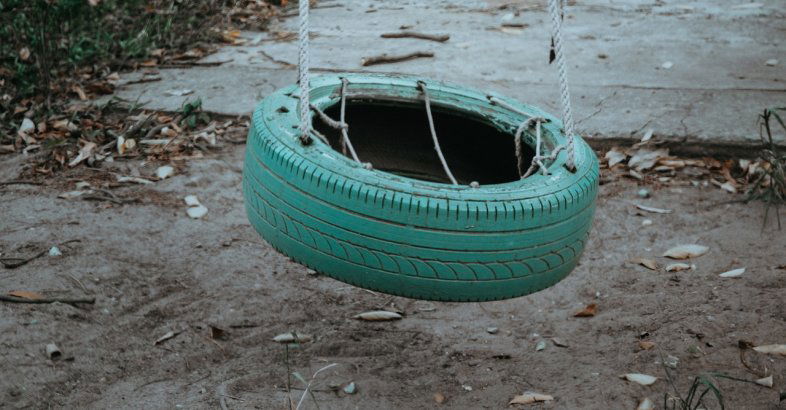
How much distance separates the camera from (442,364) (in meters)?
2.85

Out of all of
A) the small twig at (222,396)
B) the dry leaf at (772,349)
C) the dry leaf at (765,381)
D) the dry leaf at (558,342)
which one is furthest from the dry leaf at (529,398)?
the small twig at (222,396)

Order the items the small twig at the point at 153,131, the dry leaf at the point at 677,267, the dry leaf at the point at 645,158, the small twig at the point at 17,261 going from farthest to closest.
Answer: the small twig at the point at 153,131 < the dry leaf at the point at 645,158 < the dry leaf at the point at 677,267 < the small twig at the point at 17,261

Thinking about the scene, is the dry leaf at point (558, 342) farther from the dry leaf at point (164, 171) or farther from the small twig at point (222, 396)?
the dry leaf at point (164, 171)

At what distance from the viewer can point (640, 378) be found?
2.69 meters

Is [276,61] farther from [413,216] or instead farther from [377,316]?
[413,216]

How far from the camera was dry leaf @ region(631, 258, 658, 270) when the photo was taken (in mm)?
3455

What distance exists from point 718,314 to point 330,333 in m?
1.43

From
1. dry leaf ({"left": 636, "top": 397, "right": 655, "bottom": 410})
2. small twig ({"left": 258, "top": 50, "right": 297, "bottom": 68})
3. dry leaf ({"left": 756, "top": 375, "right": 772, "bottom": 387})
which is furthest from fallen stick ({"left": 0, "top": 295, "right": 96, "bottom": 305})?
small twig ({"left": 258, "top": 50, "right": 297, "bottom": 68})

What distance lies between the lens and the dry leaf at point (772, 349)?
277 cm

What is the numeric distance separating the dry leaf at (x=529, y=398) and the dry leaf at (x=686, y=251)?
1.20m

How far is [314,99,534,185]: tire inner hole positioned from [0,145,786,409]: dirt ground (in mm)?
547

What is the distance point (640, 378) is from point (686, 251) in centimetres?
103

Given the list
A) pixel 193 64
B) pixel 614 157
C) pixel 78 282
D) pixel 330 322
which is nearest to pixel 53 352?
pixel 78 282

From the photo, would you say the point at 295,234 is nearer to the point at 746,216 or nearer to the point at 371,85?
the point at 371,85
